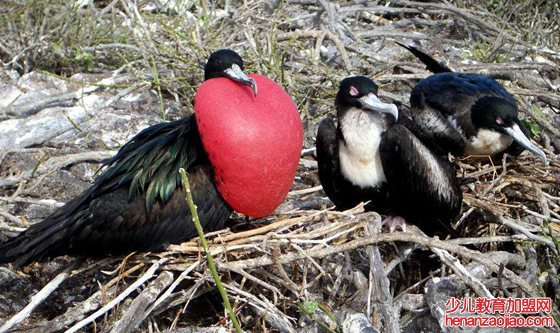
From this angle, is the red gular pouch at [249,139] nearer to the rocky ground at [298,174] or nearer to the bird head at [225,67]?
the bird head at [225,67]

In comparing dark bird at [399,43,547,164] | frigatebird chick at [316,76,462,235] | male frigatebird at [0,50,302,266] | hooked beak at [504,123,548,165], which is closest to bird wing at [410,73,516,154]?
dark bird at [399,43,547,164]

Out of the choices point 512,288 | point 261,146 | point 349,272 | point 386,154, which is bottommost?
point 512,288

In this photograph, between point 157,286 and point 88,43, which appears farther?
point 88,43

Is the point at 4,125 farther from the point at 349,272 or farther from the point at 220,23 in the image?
the point at 349,272

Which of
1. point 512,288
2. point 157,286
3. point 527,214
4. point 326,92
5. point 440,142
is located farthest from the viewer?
point 326,92

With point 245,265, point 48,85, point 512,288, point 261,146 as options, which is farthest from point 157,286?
point 48,85

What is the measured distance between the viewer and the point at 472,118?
12.6ft

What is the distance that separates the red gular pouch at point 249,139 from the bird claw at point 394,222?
0.51 m

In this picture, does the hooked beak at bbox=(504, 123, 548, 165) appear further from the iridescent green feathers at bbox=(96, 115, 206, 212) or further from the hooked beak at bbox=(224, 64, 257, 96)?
the iridescent green feathers at bbox=(96, 115, 206, 212)

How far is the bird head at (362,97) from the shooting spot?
330 cm

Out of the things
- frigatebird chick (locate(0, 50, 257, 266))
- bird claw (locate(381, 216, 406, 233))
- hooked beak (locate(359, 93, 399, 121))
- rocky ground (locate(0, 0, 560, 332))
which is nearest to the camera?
rocky ground (locate(0, 0, 560, 332))

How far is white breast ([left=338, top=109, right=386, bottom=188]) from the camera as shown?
3.35 metres

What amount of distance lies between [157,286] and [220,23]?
2.17 meters

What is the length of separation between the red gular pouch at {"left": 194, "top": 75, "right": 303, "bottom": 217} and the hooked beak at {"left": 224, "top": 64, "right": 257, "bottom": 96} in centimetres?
2
